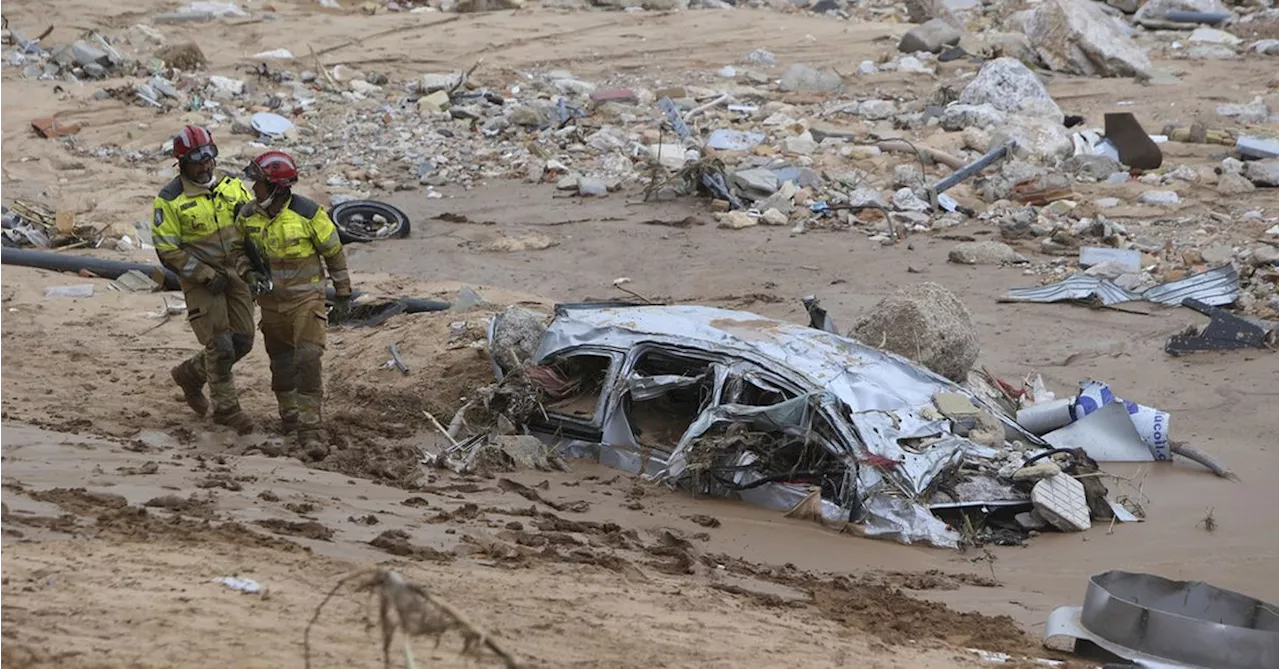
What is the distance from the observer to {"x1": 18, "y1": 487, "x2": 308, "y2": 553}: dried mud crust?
6.77 meters

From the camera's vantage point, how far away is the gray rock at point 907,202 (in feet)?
57.3

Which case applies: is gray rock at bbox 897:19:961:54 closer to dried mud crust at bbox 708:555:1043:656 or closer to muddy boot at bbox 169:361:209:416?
muddy boot at bbox 169:361:209:416

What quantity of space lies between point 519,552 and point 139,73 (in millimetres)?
17434

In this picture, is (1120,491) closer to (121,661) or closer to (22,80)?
(121,661)

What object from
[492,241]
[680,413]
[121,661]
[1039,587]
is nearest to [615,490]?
[680,413]

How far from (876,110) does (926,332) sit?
12169 millimetres

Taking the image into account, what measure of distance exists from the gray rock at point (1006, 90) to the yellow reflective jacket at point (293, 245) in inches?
566

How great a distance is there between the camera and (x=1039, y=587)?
789 cm

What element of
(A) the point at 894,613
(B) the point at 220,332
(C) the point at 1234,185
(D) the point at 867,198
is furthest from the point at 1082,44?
(A) the point at 894,613

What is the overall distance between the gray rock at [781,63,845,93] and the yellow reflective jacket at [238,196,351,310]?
15.2m

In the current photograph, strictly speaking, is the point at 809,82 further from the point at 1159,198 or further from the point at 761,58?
the point at 1159,198

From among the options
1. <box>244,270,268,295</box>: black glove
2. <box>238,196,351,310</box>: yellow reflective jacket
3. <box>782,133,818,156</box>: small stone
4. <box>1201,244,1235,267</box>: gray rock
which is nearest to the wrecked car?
<box>238,196,351,310</box>: yellow reflective jacket

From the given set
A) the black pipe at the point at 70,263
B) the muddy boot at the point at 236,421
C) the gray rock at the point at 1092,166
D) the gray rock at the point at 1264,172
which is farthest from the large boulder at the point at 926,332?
the gray rock at the point at 1264,172

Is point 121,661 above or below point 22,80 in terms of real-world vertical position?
above
